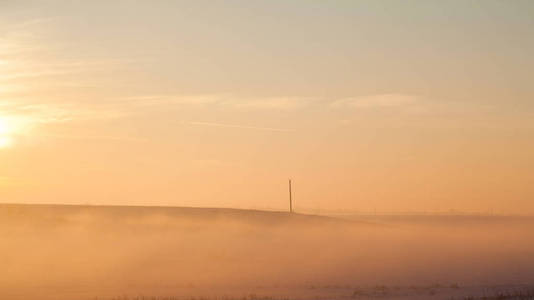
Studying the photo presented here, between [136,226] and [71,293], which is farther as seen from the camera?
[136,226]

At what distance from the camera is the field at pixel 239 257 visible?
33.7 m

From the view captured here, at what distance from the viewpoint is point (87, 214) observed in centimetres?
7044

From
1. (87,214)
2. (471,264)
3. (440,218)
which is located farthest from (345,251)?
(440,218)

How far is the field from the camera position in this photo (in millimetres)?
33656

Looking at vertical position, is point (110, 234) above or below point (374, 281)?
above

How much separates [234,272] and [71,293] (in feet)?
45.1

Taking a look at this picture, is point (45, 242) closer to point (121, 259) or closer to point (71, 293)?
point (121, 259)

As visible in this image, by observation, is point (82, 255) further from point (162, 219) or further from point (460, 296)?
point (460, 296)

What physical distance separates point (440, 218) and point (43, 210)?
58852 mm

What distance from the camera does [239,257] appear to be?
53656 millimetres

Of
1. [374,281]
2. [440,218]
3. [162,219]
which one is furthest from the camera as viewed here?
[440,218]

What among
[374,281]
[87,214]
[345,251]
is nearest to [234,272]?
[374,281]

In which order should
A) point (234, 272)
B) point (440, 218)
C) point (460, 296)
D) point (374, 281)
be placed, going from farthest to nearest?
point (440, 218) → point (234, 272) → point (374, 281) → point (460, 296)

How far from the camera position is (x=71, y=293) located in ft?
104
